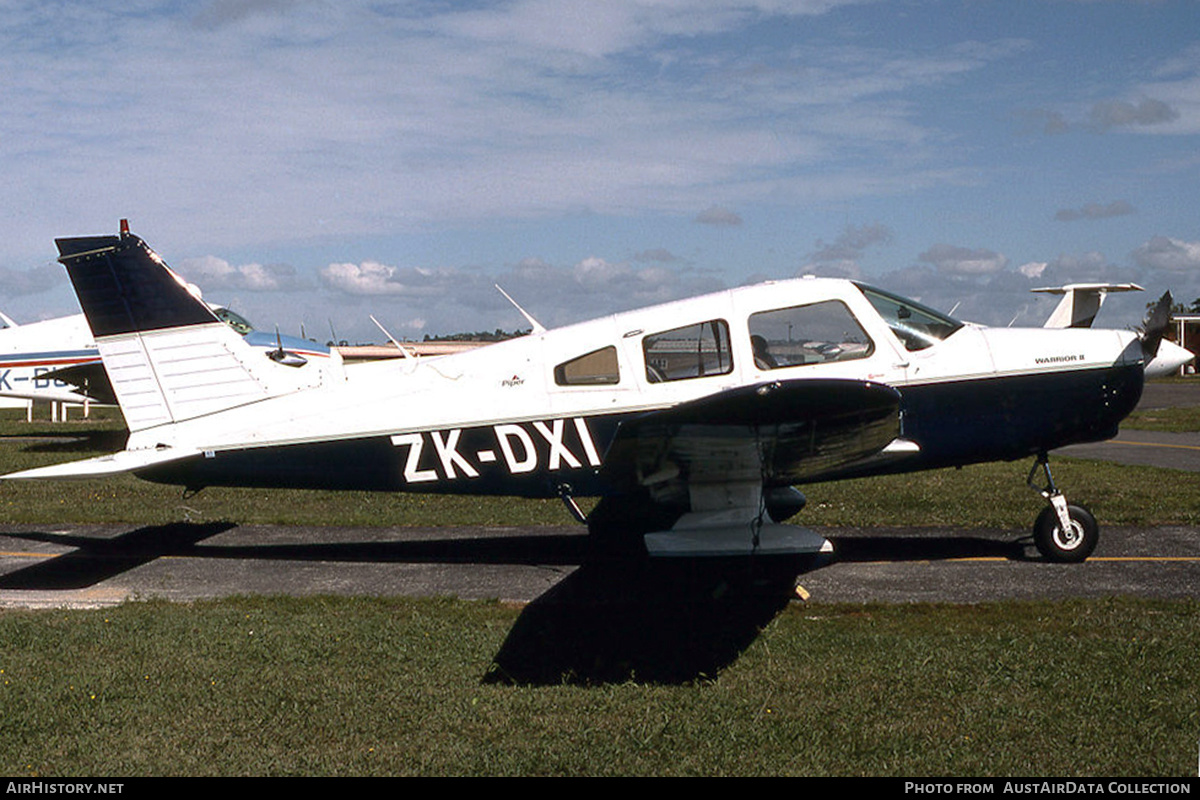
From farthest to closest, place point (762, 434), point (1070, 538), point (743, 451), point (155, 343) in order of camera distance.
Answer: point (155, 343) → point (1070, 538) → point (743, 451) → point (762, 434)

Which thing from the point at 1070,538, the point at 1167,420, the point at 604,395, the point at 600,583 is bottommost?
the point at 1167,420

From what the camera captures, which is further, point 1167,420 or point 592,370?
point 1167,420

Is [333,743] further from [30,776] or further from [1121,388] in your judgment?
[1121,388]

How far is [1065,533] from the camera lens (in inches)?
336

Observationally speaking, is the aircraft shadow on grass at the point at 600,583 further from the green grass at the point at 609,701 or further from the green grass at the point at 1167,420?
the green grass at the point at 1167,420

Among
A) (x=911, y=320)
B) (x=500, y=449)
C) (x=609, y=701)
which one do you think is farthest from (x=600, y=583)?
(x=911, y=320)

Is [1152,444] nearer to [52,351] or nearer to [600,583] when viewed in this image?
[600,583]

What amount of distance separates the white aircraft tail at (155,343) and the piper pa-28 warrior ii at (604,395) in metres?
0.02

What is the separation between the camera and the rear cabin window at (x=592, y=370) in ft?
27.2

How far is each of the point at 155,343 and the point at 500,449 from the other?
3272 millimetres

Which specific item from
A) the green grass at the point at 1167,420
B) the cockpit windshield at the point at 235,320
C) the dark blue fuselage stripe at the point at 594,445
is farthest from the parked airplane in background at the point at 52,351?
the green grass at the point at 1167,420

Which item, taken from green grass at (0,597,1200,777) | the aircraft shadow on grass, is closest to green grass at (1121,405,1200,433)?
the aircraft shadow on grass

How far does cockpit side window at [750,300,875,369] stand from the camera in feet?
26.8

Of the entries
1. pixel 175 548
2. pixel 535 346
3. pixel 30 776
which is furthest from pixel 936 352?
pixel 175 548
